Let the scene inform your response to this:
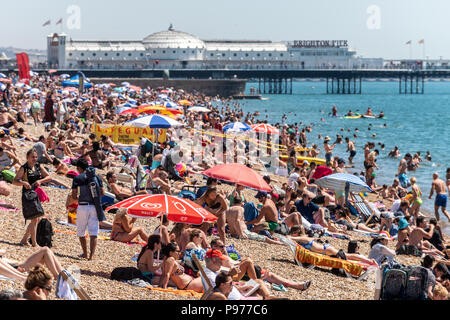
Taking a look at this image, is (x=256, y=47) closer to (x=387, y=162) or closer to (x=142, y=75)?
(x=142, y=75)

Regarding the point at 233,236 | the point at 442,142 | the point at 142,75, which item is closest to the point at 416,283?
the point at 233,236

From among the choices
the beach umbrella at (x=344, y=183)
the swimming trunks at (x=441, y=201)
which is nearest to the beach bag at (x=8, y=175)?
the beach umbrella at (x=344, y=183)

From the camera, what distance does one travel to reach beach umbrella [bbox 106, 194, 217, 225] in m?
7.81

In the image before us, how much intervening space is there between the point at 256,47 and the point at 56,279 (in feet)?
380

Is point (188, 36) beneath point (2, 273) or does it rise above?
above

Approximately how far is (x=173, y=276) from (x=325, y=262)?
8.45 ft

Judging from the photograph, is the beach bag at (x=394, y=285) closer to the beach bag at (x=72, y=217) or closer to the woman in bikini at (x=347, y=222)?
the beach bag at (x=72, y=217)

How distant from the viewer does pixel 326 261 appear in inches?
365

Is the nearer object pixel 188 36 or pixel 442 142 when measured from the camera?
pixel 442 142

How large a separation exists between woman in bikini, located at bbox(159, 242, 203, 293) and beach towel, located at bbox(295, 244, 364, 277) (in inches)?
87.3

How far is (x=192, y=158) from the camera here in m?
18.0

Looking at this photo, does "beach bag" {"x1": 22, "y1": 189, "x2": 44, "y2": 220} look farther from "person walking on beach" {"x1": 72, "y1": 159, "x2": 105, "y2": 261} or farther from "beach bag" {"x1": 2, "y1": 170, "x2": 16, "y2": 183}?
"beach bag" {"x1": 2, "y1": 170, "x2": 16, "y2": 183}

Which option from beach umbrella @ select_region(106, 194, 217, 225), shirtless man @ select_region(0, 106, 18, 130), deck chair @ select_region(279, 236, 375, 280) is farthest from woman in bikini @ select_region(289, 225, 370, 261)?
shirtless man @ select_region(0, 106, 18, 130)

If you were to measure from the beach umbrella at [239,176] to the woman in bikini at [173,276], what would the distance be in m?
3.26
